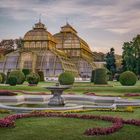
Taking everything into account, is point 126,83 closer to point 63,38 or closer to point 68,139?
point 68,139

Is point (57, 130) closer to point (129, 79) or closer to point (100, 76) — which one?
point (129, 79)

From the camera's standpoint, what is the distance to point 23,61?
7375 cm

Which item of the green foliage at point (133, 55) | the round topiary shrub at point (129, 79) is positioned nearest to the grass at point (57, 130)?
the round topiary shrub at point (129, 79)

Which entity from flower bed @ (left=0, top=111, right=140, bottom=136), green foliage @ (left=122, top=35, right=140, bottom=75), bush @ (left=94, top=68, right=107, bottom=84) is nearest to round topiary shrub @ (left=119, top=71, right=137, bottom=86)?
bush @ (left=94, top=68, right=107, bottom=84)

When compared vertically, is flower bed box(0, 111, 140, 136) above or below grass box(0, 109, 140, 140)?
above

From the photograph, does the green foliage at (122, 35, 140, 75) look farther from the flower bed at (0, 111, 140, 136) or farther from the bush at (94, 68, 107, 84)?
the flower bed at (0, 111, 140, 136)

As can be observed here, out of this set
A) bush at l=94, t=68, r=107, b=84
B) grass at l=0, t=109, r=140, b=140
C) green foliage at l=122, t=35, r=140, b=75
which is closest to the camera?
grass at l=0, t=109, r=140, b=140

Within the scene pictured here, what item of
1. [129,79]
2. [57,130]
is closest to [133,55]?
[129,79]

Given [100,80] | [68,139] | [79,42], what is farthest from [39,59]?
[68,139]

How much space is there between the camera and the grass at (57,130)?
9.64m

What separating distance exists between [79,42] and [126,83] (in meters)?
48.1

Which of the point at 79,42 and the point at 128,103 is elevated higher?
the point at 79,42

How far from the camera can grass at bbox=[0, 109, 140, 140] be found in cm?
964

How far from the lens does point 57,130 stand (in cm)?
1060
